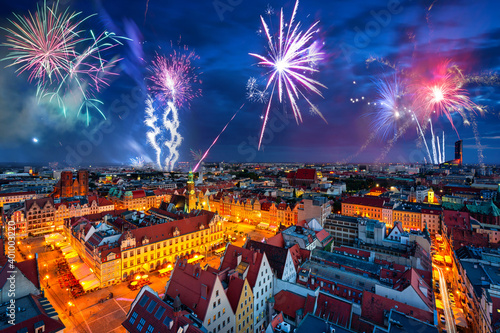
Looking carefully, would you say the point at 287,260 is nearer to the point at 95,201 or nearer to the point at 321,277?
the point at 321,277

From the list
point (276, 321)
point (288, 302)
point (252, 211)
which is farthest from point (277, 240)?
point (252, 211)

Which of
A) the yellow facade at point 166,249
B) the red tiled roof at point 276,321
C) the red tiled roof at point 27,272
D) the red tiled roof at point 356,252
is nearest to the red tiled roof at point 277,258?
the red tiled roof at point 276,321

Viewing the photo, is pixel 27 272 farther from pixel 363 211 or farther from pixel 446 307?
pixel 363 211

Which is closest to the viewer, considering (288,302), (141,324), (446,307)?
(141,324)

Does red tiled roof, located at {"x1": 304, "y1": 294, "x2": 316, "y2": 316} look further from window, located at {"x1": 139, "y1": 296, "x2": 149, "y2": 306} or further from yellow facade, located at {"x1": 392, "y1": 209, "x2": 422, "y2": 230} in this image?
yellow facade, located at {"x1": 392, "y1": 209, "x2": 422, "y2": 230}

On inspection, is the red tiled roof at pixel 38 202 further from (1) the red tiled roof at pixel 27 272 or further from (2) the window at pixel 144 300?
(2) the window at pixel 144 300

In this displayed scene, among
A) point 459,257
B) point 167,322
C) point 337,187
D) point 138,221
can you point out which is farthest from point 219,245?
point 337,187
